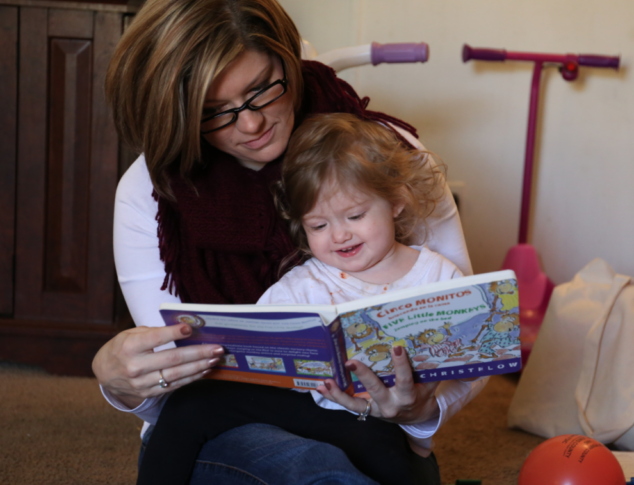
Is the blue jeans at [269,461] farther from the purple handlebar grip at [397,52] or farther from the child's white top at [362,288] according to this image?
the purple handlebar grip at [397,52]

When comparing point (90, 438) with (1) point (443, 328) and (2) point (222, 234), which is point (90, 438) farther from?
(1) point (443, 328)

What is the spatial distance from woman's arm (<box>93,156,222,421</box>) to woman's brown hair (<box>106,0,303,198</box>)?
0.30ft

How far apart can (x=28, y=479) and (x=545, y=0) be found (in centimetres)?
211

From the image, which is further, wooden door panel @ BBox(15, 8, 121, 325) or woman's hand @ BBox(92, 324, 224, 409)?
wooden door panel @ BBox(15, 8, 121, 325)

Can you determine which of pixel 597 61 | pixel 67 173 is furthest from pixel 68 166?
pixel 597 61

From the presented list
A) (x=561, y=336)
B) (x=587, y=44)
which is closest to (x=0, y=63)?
(x=561, y=336)

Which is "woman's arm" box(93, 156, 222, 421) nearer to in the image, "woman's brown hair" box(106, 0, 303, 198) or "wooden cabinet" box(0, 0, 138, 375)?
"woman's brown hair" box(106, 0, 303, 198)

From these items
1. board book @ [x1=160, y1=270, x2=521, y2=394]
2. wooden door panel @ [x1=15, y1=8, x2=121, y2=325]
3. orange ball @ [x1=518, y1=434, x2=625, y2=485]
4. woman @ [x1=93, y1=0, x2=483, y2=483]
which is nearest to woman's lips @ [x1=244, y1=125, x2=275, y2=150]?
woman @ [x1=93, y1=0, x2=483, y2=483]

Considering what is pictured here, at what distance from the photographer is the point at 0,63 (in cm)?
178

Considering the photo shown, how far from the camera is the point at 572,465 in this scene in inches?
43.2

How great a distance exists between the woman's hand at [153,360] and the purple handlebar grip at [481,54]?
5.03 feet

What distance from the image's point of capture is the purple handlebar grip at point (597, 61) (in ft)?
6.77

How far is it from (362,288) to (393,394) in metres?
0.22

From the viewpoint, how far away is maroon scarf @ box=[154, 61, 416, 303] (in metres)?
1.09
